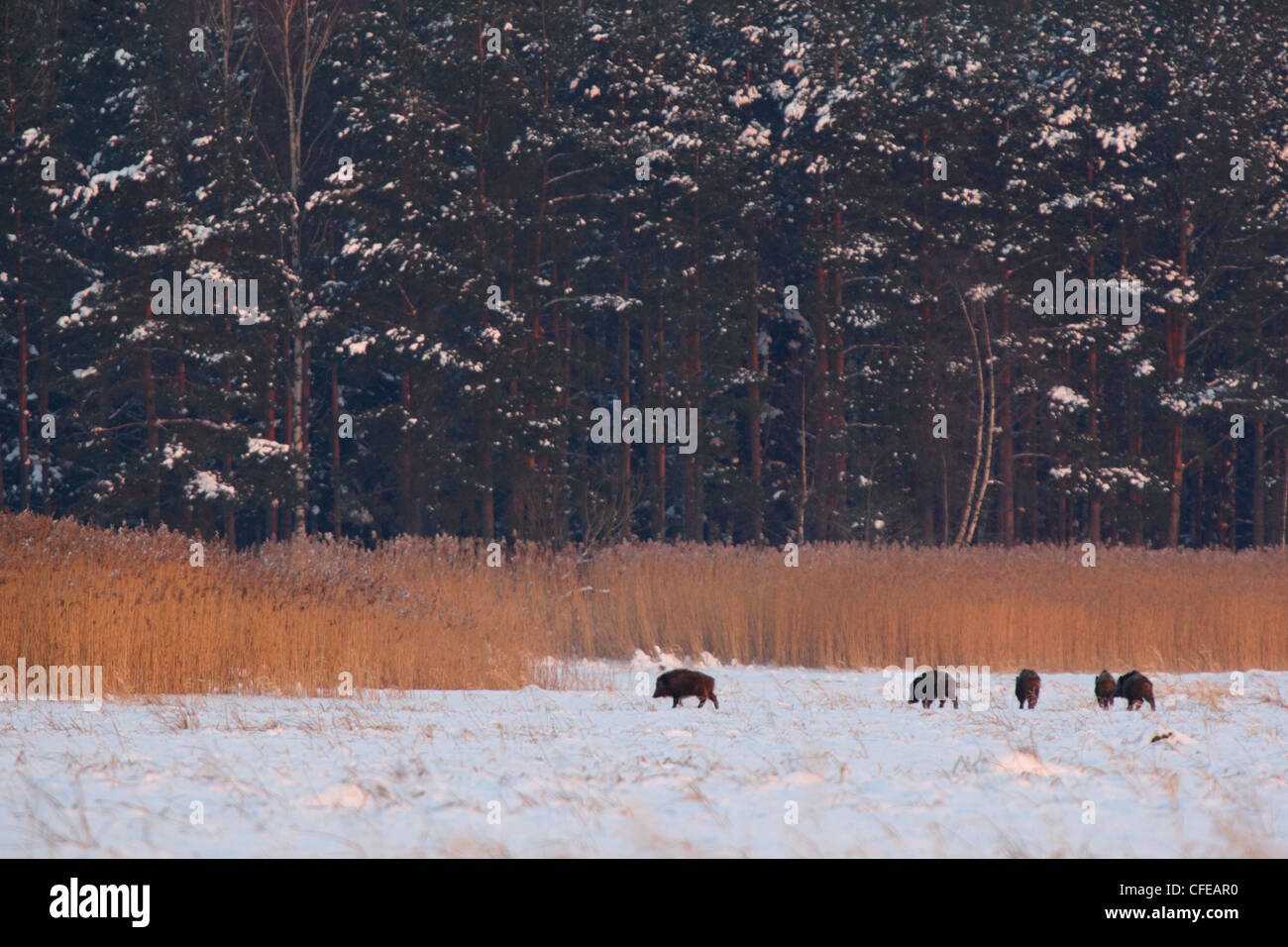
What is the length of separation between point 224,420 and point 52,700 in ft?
57.2

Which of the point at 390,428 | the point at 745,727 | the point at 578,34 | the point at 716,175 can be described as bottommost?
the point at 745,727

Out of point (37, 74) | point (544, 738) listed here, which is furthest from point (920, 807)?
point (37, 74)

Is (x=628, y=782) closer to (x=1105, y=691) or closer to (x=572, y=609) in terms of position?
(x=1105, y=691)

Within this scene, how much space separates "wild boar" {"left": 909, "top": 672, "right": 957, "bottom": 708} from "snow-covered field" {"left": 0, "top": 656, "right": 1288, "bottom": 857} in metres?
0.40

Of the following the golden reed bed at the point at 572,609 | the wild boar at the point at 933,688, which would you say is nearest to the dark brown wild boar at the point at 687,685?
the wild boar at the point at 933,688

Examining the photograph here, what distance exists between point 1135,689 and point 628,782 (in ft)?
16.3

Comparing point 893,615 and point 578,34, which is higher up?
point 578,34

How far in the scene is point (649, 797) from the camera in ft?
19.9

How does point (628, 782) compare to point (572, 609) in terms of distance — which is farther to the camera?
point (572, 609)

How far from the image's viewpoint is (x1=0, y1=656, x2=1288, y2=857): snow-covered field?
5.34m

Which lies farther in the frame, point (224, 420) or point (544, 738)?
point (224, 420)

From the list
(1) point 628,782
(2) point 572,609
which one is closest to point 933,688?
(1) point 628,782

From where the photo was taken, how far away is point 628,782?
6406 millimetres

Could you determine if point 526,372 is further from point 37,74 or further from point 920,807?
point 920,807
